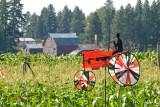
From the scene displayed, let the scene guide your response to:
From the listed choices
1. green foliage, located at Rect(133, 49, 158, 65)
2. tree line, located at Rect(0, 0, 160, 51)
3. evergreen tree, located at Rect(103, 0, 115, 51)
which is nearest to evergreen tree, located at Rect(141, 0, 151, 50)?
tree line, located at Rect(0, 0, 160, 51)

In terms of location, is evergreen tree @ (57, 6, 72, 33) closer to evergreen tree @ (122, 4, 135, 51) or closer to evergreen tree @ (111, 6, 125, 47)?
evergreen tree @ (111, 6, 125, 47)

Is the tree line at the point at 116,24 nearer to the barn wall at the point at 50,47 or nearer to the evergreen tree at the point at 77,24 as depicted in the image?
the barn wall at the point at 50,47

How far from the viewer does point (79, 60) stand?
51.3 ft

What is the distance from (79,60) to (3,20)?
153 ft

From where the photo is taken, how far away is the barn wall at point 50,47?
2362 inches

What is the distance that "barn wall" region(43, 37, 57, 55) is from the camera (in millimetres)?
60006

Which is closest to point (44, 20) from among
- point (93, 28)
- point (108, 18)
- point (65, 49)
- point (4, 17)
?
point (108, 18)

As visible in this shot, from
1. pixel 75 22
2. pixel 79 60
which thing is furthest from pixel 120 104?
pixel 75 22

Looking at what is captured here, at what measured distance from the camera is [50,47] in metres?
62.4

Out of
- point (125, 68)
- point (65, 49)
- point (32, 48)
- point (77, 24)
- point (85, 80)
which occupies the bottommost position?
point (32, 48)

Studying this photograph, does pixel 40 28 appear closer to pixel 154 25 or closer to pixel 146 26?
pixel 146 26

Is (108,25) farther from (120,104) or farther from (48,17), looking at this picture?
(120,104)

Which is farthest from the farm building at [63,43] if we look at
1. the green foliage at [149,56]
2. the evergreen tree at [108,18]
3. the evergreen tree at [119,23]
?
the green foliage at [149,56]

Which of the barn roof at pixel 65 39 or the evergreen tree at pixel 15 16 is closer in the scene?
the barn roof at pixel 65 39
